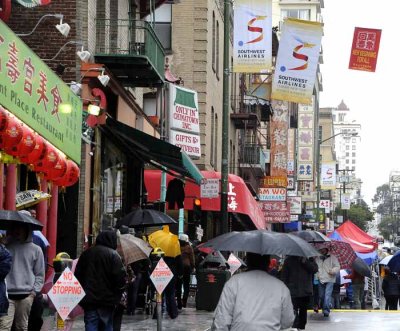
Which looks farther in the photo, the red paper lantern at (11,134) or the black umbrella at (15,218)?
the red paper lantern at (11,134)

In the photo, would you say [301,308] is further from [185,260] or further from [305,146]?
[305,146]

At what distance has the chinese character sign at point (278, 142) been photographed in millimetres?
57625

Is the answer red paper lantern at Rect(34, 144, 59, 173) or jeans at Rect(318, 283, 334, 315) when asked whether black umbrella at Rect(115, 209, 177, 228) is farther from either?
red paper lantern at Rect(34, 144, 59, 173)

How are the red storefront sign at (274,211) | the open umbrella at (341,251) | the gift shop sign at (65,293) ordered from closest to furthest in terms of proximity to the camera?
the gift shop sign at (65,293) < the open umbrella at (341,251) < the red storefront sign at (274,211)

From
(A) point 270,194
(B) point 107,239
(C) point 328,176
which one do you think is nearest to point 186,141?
(B) point 107,239

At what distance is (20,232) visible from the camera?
12562 millimetres

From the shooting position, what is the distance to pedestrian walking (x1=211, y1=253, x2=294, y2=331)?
8.70 metres

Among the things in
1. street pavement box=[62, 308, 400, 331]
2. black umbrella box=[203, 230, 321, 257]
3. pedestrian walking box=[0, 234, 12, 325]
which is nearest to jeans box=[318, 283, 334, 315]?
street pavement box=[62, 308, 400, 331]

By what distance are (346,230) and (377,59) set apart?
399 inches

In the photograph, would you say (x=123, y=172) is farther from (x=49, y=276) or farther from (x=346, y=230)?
(x=346, y=230)

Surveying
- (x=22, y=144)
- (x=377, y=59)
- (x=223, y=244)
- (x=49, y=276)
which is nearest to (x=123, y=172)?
(x=377, y=59)

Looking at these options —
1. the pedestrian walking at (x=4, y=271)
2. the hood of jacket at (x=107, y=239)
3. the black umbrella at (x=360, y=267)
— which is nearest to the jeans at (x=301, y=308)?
the hood of jacket at (x=107, y=239)

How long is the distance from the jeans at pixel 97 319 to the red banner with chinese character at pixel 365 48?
18.9 m

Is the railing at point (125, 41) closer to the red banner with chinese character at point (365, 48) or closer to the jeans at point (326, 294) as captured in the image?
the jeans at point (326, 294)
